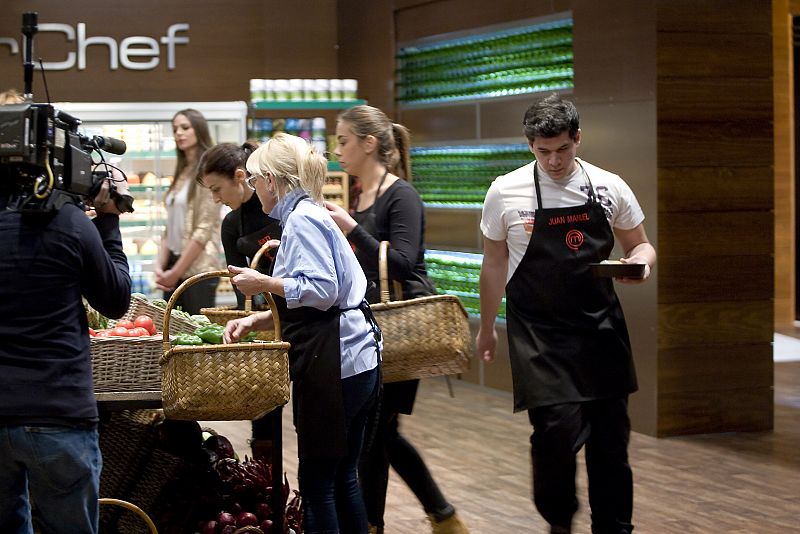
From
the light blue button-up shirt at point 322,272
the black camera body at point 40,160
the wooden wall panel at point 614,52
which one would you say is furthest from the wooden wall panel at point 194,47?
the black camera body at point 40,160

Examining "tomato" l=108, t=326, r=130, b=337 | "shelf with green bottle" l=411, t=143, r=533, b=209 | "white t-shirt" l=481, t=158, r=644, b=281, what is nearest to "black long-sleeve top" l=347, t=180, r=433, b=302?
"white t-shirt" l=481, t=158, r=644, b=281

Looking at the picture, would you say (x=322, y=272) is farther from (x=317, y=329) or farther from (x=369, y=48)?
(x=369, y=48)

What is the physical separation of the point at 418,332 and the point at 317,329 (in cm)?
61

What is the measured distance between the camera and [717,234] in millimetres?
6797

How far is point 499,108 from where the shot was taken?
8375mm

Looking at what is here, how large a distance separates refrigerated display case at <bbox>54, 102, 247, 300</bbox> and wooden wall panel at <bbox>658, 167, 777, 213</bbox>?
371cm

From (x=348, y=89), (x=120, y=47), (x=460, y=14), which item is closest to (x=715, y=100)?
(x=460, y=14)

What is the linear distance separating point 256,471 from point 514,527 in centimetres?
116

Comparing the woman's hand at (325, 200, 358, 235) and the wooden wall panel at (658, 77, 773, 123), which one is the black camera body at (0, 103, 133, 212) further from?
the wooden wall panel at (658, 77, 773, 123)

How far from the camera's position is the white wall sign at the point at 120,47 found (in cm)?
986

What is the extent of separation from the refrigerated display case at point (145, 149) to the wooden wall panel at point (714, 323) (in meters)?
3.83

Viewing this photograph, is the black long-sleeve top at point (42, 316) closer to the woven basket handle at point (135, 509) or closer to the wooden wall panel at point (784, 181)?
the woven basket handle at point (135, 509)

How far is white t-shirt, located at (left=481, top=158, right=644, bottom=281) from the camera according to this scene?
401 cm

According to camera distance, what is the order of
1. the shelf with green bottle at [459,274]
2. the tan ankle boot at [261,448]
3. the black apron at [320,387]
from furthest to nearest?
the shelf with green bottle at [459,274]
the tan ankle boot at [261,448]
the black apron at [320,387]
